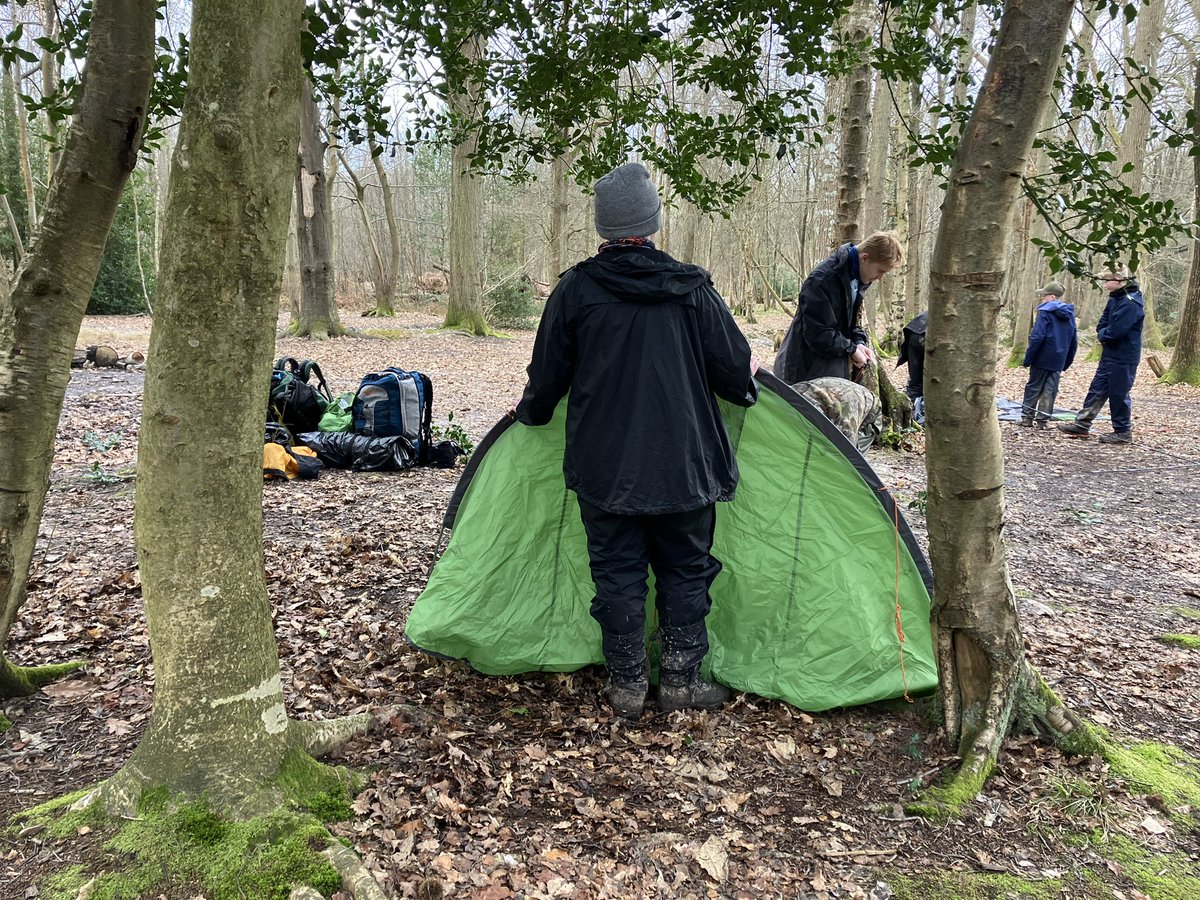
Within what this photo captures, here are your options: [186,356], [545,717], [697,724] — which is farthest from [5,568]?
[697,724]

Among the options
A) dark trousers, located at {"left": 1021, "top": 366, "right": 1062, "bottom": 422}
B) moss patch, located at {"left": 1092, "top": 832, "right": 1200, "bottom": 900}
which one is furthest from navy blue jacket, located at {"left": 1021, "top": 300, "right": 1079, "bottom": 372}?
moss patch, located at {"left": 1092, "top": 832, "right": 1200, "bottom": 900}


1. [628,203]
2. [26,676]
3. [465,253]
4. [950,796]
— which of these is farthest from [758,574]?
[465,253]

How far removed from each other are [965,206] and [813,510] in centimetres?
137

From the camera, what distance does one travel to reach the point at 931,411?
2.55 m

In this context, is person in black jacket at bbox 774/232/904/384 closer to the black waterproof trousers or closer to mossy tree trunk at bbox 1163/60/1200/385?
the black waterproof trousers

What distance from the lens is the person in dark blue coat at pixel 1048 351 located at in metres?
9.66

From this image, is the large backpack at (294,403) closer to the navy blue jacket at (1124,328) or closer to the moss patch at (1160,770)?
the moss patch at (1160,770)

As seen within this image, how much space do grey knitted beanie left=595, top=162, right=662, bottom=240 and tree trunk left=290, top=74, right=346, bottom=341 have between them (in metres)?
14.2

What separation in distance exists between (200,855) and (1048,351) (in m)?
10.7

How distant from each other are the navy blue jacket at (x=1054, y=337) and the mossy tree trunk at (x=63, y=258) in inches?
406

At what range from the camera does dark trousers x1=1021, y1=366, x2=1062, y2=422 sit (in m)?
9.98

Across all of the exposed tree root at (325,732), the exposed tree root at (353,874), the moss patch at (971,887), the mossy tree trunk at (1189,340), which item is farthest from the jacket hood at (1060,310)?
the exposed tree root at (353,874)

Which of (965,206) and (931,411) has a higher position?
(965,206)

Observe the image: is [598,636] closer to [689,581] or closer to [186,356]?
[689,581]
